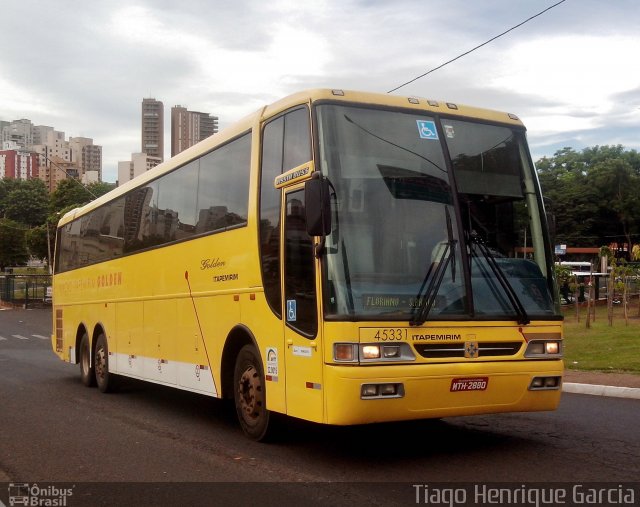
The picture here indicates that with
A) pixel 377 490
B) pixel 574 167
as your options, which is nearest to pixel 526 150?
pixel 377 490

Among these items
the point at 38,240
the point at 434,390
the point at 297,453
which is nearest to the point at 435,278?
the point at 434,390

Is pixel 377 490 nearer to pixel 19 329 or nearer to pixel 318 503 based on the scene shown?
pixel 318 503

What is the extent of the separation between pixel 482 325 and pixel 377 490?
190 centimetres

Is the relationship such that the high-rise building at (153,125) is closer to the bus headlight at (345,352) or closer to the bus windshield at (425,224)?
the bus windshield at (425,224)

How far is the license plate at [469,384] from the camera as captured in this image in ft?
23.1

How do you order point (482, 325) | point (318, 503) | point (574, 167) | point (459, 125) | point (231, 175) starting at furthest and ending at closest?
1. point (574, 167)
2. point (231, 175)
3. point (459, 125)
4. point (482, 325)
5. point (318, 503)

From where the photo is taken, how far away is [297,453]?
25.4ft

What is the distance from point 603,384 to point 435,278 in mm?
7204

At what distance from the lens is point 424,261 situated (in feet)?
23.4

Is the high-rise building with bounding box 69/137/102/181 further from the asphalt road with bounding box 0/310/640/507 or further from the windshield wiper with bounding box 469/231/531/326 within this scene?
the windshield wiper with bounding box 469/231/531/326

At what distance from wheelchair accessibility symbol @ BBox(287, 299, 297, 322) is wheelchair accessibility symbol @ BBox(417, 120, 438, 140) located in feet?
6.76

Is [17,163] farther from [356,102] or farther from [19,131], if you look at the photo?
[356,102]

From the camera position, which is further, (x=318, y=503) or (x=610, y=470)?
(x=610, y=470)
